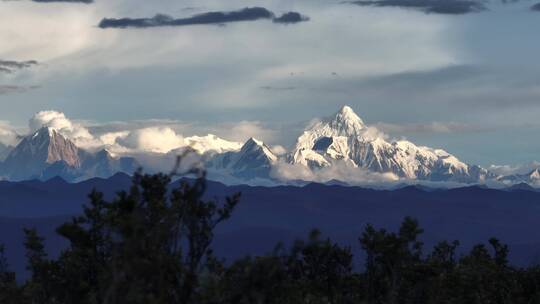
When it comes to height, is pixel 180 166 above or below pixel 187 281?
above

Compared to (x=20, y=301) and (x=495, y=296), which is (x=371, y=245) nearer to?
(x=495, y=296)

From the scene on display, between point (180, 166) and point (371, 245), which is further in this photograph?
point (371, 245)

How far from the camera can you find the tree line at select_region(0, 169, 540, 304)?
3141 cm

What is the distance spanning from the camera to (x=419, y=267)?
85125mm

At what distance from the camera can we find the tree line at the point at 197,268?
31.4m

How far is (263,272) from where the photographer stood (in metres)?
30.7

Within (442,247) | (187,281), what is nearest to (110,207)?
(187,281)

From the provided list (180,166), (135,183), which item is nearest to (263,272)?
(180,166)

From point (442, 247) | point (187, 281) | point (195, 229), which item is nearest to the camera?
point (187, 281)

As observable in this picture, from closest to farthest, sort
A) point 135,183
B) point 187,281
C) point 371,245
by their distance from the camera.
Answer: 1. point 135,183
2. point 187,281
3. point 371,245

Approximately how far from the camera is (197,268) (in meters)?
53.9

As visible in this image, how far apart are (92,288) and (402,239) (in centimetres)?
2521

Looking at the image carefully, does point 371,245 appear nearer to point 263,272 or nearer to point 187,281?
point 187,281

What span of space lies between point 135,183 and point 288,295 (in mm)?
37210
